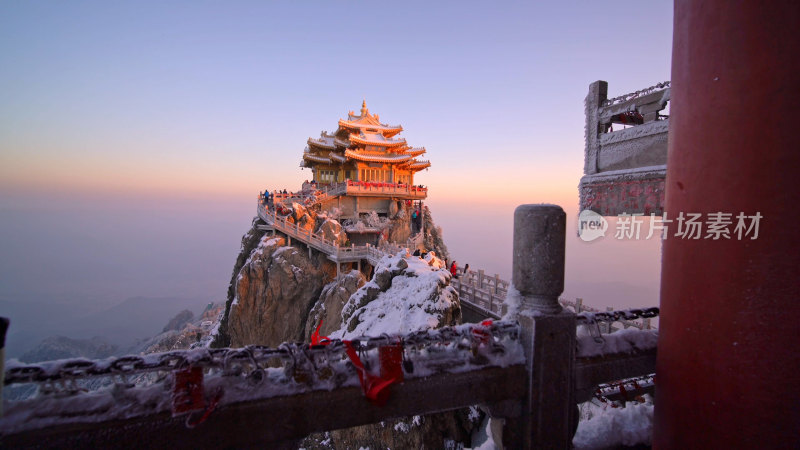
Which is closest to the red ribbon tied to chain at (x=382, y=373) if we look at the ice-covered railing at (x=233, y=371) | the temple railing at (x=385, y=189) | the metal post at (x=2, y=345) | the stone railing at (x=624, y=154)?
the ice-covered railing at (x=233, y=371)

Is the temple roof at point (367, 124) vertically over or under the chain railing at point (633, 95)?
over

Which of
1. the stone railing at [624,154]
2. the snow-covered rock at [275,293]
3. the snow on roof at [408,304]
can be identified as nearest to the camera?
the stone railing at [624,154]

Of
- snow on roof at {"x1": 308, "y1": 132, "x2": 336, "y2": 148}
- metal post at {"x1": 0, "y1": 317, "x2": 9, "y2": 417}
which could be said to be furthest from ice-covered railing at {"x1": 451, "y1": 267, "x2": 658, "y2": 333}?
snow on roof at {"x1": 308, "y1": 132, "x2": 336, "y2": 148}

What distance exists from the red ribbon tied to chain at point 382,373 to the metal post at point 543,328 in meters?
1.12

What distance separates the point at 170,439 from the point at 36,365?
0.79 meters

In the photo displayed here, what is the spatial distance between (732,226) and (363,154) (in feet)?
84.9

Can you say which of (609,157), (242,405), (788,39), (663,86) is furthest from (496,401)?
(663,86)

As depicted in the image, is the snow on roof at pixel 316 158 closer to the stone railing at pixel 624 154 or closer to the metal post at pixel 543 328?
the stone railing at pixel 624 154

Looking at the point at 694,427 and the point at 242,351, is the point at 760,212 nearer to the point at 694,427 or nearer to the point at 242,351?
the point at 694,427

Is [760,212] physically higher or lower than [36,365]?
higher

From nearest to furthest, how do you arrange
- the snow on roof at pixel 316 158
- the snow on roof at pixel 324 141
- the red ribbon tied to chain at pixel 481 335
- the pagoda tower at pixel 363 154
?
the red ribbon tied to chain at pixel 481 335 → the pagoda tower at pixel 363 154 → the snow on roof at pixel 316 158 → the snow on roof at pixel 324 141

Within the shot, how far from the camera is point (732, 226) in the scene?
2365 mm

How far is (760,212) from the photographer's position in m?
2.30

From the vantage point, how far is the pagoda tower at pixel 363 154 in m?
27.7
